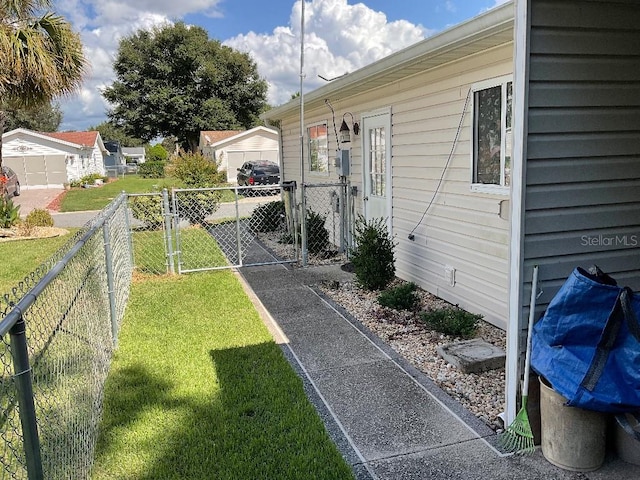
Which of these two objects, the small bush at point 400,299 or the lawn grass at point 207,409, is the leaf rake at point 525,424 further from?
the small bush at point 400,299

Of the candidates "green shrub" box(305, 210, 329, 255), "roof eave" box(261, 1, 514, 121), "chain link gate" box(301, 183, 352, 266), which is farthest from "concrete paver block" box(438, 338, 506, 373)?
"green shrub" box(305, 210, 329, 255)

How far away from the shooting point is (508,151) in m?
4.33

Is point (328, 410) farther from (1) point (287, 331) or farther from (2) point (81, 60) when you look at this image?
(2) point (81, 60)

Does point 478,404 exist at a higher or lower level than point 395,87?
lower

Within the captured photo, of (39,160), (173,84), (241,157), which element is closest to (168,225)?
(241,157)

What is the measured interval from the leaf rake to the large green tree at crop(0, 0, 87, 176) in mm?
9992

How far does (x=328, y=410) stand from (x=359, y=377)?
21.5 inches

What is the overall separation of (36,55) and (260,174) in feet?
47.4

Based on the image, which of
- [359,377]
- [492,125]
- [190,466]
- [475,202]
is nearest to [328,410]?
[359,377]

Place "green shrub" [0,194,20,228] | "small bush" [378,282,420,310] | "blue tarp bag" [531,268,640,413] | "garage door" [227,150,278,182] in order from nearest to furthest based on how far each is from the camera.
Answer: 1. "blue tarp bag" [531,268,640,413]
2. "small bush" [378,282,420,310]
3. "green shrub" [0,194,20,228]
4. "garage door" [227,150,278,182]

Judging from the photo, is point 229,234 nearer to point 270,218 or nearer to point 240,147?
A: point 270,218

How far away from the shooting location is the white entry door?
21.6 feet

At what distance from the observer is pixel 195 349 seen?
13.9ft

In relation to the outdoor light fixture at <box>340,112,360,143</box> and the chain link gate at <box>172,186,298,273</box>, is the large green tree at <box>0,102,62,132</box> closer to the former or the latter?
the chain link gate at <box>172,186,298,273</box>
